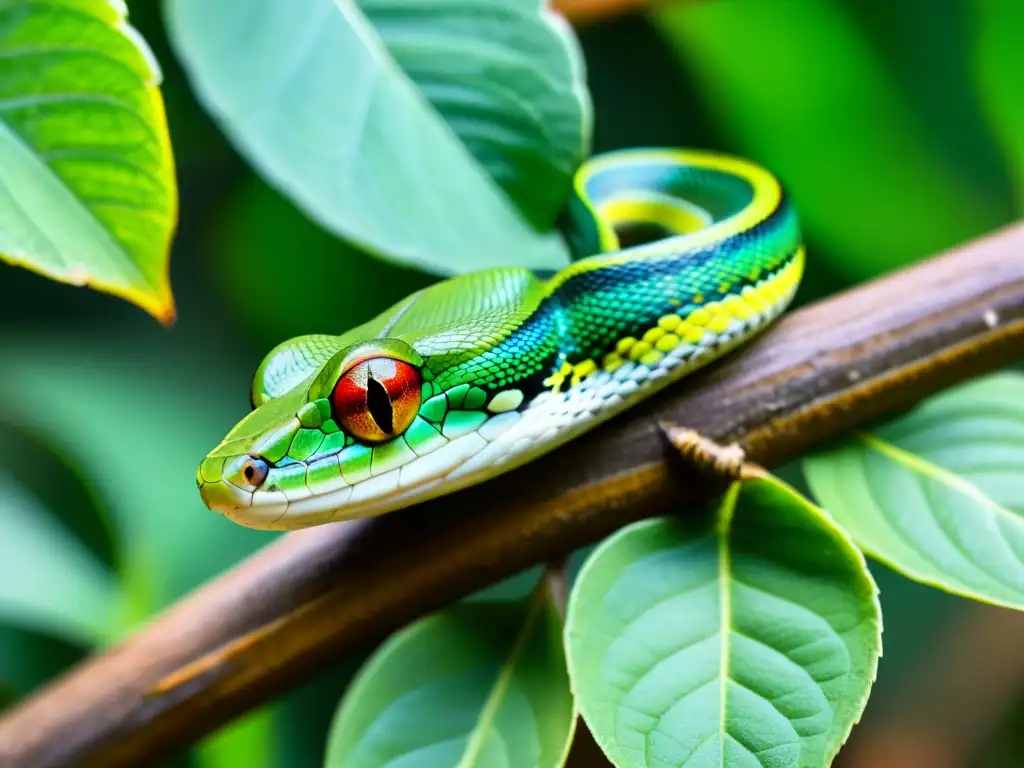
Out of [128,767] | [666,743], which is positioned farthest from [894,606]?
[128,767]

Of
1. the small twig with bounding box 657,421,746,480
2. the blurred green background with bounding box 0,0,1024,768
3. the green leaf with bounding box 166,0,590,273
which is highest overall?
A: the green leaf with bounding box 166,0,590,273

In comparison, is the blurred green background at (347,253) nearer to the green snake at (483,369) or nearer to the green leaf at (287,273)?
the green leaf at (287,273)


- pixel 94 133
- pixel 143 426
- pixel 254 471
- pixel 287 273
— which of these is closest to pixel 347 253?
pixel 287 273

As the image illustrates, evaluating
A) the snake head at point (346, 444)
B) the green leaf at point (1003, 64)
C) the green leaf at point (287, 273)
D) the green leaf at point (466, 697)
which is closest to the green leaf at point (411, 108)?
the snake head at point (346, 444)

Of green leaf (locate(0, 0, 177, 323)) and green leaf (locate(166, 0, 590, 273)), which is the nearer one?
green leaf (locate(0, 0, 177, 323))

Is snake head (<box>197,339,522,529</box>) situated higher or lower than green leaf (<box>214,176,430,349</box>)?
higher

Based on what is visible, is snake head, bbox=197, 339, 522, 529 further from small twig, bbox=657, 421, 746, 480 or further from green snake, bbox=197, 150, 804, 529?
small twig, bbox=657, 421, 746, 480

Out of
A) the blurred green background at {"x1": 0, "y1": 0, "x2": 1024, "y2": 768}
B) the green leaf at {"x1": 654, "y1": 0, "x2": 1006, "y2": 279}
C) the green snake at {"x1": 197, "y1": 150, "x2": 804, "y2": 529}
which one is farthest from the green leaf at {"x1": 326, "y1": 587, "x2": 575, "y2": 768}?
the green leaf at {"x1": 654, "y1": 0, "x2": 1006, "y2": 279}
